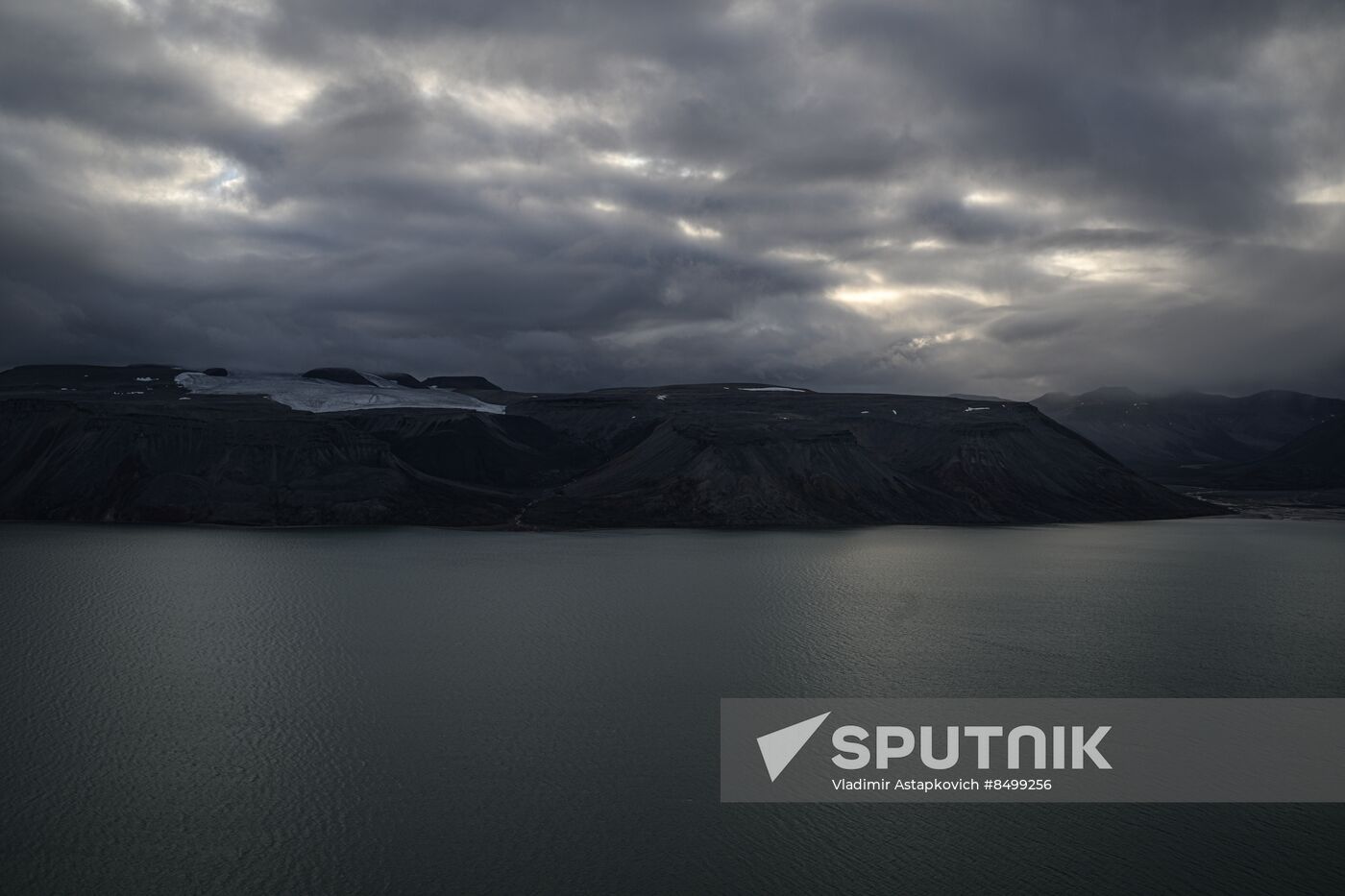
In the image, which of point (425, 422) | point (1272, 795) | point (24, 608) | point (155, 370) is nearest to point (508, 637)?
point (24, 608)

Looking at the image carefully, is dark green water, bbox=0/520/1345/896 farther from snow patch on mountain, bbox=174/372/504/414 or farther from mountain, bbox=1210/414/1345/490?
mountain, bbox=1210/414/1345/490

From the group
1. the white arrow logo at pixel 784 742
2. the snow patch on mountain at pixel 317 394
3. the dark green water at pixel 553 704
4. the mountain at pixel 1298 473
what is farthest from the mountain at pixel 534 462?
the mountain at pixel 1298 473

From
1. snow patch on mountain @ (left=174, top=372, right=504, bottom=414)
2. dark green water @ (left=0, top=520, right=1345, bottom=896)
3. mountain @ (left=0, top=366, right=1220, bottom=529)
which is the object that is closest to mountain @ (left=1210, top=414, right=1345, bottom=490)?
mountain @ (left=0, top=366, right=1220, bottom=529)

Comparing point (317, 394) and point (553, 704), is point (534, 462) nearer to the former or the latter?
point (317, 394)

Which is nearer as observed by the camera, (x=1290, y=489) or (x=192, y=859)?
(x=192, y=859)

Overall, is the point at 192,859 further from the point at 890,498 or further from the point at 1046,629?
the point at 890,498
